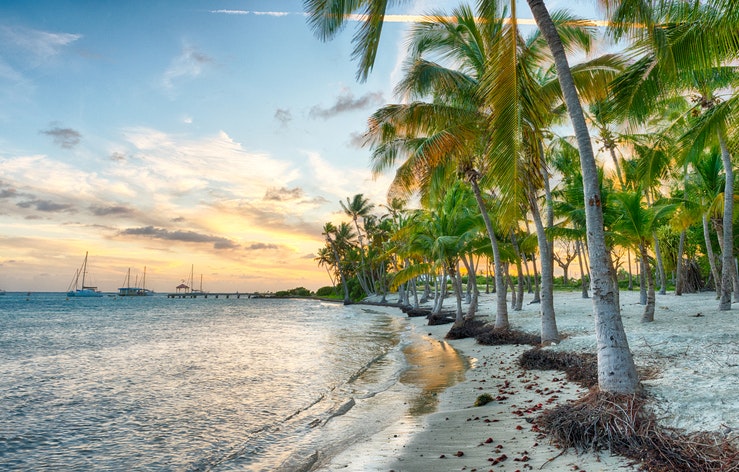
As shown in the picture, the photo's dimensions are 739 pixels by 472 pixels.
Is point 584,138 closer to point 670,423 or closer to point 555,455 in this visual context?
point 670,423

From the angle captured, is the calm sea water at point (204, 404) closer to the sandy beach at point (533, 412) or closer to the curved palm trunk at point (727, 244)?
the sandy beach at point (533, 412)

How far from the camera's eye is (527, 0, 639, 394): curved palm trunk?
549cm

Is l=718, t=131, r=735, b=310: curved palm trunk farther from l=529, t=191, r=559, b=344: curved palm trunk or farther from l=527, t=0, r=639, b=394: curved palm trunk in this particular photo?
l=527, t=0, r=639, b=394: curved palm trunk

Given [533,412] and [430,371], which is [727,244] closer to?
[430,371]

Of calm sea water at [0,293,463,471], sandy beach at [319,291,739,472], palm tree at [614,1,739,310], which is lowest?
calm sea water at [0,293,463,471]

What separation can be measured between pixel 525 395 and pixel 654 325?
713 cm

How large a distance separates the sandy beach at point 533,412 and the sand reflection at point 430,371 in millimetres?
331

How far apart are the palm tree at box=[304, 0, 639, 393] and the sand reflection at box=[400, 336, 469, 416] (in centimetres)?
339

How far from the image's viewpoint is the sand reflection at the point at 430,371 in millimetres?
8547

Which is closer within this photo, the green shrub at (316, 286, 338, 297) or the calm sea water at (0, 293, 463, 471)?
the calm sea water at (0, 293, 463, 471)

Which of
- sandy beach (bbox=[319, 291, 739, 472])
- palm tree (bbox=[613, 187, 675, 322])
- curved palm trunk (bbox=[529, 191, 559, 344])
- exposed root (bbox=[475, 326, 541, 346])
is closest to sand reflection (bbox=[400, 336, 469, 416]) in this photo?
sandy beach (bbox=[319, 291, 739, 472])

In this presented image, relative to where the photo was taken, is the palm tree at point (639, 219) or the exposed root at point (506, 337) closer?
the palm tree at point (639, 219)

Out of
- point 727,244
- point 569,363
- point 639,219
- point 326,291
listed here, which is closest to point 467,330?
point 639,219

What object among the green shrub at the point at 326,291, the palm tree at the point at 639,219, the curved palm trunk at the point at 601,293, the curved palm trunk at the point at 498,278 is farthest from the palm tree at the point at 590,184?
the green shrub at the point at 326,291
